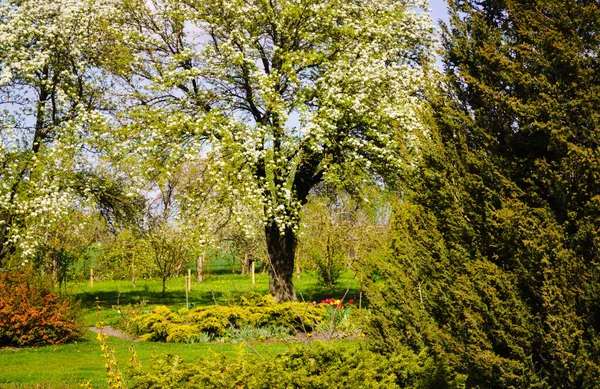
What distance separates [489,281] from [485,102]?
1.80 metres

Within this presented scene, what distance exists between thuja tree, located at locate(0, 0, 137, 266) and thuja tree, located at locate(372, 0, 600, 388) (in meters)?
15.3

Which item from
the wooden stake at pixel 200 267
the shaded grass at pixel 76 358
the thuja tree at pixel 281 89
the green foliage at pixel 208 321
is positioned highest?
the thuja tree at pixel 281 89

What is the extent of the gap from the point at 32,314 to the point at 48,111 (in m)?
9.42

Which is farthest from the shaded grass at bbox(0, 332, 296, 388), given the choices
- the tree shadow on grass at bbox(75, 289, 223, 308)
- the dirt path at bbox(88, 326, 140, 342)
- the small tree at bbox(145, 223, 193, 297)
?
the small tree at bbox(145, 223, 193, 297)

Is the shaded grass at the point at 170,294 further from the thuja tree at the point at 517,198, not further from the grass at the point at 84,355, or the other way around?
the thuja tree at the point at 517,198

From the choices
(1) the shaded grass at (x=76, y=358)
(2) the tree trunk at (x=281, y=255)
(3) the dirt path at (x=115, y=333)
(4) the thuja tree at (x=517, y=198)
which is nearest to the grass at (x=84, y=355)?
(1) the shaded grass at (x=76, y=358)

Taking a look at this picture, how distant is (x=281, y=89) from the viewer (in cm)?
1933

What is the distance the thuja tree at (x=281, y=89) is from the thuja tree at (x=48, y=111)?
7.47ft

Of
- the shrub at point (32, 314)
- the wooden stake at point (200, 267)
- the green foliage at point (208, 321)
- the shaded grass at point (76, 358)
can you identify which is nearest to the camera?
the shaded grass at point (76, 358)

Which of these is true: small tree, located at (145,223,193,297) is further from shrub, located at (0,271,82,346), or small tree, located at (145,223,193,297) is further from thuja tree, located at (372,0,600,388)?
thuja tree, located at (372,0,600,388)

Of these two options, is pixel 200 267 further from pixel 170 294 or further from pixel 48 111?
pixel 48 111

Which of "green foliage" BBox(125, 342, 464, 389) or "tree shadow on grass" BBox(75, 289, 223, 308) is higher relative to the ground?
"green foliage" BBox(125, 342, 464, 389)

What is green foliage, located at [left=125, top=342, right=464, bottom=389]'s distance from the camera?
5.95 metres

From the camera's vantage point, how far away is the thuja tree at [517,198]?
5.06 meters
